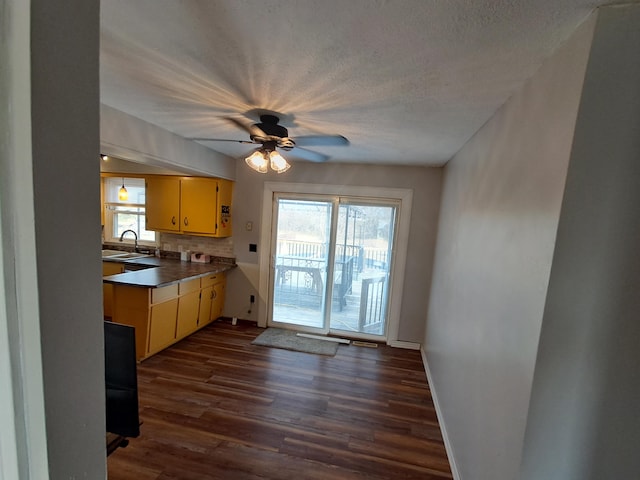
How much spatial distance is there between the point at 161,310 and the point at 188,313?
46 cm

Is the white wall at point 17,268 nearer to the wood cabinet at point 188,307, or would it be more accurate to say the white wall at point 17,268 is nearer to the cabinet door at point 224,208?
the wood cabinet at point 188,307

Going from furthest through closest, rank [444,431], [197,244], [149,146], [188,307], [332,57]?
[197,244]
[188,307]
[149,146]
[444,431]
[332,57]

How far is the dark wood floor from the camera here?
1.83m

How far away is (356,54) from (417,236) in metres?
2.70

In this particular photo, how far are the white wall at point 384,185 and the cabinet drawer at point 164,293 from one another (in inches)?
40.5

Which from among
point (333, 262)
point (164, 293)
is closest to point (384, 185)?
point (333, 262)

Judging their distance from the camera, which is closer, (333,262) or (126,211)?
(333,262)

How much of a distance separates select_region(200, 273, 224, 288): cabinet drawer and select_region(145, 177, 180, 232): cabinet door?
2.57 feet

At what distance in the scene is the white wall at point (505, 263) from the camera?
3.43ft

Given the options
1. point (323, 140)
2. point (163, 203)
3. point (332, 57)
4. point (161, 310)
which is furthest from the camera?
point (163, 203)

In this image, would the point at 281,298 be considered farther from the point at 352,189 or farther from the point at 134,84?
the point at 134,84

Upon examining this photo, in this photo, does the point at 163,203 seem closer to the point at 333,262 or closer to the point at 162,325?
the point at 162,325

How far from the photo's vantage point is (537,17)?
3.18 ft

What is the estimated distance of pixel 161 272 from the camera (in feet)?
10.9
